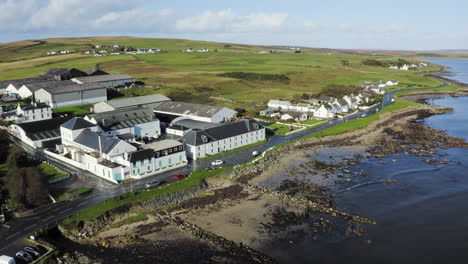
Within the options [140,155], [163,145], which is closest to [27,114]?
[163,145]

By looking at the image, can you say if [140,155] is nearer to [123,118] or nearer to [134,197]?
[134,197]

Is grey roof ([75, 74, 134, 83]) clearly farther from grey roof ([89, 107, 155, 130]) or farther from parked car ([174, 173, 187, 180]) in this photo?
parked car ([174, 173, 187, 180])

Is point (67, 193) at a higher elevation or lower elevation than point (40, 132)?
lower

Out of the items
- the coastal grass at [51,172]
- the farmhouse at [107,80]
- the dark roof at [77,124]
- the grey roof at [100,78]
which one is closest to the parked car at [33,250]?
the coastal grass at [51,172]

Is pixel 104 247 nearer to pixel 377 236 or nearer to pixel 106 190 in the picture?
pixel 106 190

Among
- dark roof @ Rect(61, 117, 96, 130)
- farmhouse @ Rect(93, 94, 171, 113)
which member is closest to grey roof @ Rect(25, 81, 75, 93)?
farmhouse @ Rect(93, 94, 171, 113)

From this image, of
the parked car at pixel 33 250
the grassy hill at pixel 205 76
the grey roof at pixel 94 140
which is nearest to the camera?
the parked car at pixel 33 250

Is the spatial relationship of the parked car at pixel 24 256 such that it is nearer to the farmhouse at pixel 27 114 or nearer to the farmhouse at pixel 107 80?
the farmhouse at pixel 27 114
